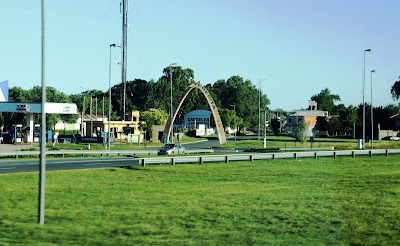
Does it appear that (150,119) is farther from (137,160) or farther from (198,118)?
(198,118)

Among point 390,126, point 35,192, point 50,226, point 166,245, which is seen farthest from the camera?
point 390,126

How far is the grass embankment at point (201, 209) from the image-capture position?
12860mm

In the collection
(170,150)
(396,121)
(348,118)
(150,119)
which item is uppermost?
(348,118)

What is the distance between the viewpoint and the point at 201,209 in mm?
17297

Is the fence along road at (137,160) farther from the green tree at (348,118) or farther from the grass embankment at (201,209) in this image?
the green tree at (348,118)

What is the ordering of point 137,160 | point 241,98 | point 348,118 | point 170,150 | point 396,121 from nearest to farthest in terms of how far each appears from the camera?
point 137,160
point 170,150
point 348,118
point 396,121
point 241,98

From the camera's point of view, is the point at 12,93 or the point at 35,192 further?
the point at 12,93

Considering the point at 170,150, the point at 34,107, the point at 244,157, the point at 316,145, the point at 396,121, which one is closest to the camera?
the point at 244,157

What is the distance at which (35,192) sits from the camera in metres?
21.3

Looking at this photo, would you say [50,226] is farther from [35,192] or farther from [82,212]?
[35,192]

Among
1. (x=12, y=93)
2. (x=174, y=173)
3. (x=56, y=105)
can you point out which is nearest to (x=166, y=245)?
(x=174, y=173)

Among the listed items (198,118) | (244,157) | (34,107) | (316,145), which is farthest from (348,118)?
(244,157)

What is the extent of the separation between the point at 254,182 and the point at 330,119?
375 feet

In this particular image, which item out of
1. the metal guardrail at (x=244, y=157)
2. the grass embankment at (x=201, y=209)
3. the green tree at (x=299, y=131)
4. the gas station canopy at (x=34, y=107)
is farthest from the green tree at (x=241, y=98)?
the grass embankment at (x=201, y=209)
